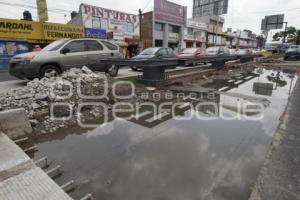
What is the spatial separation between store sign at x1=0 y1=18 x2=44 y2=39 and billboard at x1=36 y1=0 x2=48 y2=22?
1225 mm

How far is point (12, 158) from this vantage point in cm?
280

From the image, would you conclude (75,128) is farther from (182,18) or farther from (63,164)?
(182,18)

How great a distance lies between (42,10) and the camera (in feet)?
62.3

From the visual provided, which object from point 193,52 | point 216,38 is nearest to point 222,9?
point 216,38

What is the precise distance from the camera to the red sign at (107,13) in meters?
21.6

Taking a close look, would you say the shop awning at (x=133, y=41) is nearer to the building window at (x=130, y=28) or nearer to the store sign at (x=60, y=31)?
the building window at (x=130, y=28)

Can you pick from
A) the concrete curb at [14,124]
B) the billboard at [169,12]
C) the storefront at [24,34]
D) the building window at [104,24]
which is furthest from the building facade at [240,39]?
the concrete curb at [14,124]

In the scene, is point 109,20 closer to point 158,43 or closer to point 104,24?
point 104,24

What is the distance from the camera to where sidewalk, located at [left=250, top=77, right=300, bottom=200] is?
7.95 ft

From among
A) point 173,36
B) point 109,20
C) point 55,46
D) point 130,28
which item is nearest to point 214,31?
point 173,36

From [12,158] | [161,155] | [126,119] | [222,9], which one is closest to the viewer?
[12,158]

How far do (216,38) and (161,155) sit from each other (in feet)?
162

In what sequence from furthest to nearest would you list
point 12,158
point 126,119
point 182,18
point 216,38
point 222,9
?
point 222,9, point 216,38, point 182,18, point 126,119, point 12,158

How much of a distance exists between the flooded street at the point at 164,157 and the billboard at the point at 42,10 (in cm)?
1860
